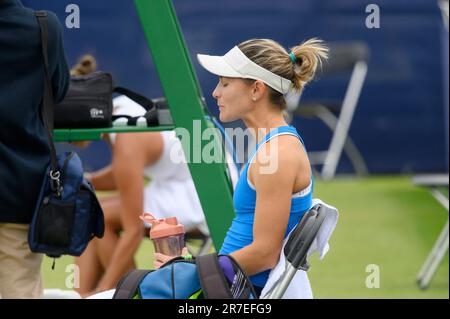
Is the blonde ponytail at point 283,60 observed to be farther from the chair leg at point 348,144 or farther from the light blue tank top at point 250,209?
the chair leg at point 348,144

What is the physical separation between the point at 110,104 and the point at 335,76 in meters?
7.45

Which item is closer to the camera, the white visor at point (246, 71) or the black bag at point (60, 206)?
the white visor at point (246, 71)

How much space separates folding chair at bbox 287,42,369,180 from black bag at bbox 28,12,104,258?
7.04 m

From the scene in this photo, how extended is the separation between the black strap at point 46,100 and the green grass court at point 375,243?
263 cm

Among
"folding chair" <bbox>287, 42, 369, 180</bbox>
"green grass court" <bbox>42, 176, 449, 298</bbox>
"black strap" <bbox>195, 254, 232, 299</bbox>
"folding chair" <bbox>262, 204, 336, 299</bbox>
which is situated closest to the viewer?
"black strap" <bbox>195, 254, 232, 299</bbox>

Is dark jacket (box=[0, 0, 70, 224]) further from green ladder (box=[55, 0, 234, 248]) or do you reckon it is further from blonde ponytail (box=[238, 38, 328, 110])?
blonde ponytail (box=[238, 38, 328, 110])

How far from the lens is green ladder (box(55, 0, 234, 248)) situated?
13.3 feet

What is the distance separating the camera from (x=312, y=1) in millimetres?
11406

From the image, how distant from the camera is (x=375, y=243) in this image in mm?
8125

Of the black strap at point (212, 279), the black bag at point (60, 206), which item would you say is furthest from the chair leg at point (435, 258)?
the black strap at point (212, 279)

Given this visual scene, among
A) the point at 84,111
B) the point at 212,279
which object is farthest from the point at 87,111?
the point at 212,279

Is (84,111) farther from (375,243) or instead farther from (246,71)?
(375,243)

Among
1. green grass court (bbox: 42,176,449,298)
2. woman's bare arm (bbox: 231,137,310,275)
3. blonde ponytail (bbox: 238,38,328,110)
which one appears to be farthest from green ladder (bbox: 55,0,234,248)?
green grass court (bbox: 42,176,449,298)

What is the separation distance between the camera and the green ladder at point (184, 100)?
4.05 meters
